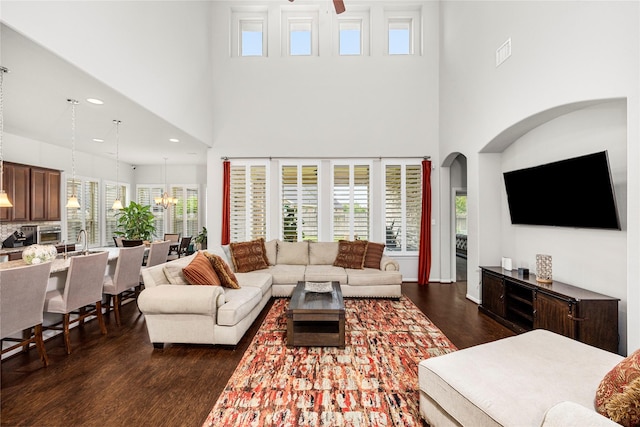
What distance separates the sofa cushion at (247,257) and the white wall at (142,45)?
7.20 feet

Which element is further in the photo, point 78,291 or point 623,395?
point 78,291

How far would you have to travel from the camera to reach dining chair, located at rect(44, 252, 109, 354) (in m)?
2.87

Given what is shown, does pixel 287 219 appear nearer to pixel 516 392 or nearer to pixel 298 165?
pixel 298 165

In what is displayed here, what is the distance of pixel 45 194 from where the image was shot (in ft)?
18.5

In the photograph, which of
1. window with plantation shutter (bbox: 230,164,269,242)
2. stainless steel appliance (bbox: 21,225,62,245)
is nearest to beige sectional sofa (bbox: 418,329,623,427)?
window with plantation shutter (bbox: 230,164,269,242)

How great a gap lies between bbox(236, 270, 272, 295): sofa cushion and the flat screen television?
3562 mm

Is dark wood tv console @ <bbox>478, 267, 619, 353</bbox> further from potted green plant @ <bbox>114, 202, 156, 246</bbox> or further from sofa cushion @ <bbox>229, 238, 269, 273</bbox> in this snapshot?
potted green plant @ <bbox>114, 202, 156, 246</bbox>

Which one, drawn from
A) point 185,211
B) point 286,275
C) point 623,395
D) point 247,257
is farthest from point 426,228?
point 185,211

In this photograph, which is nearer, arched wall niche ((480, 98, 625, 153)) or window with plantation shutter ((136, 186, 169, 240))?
arched wall niche ((480, 98, 625, 153))

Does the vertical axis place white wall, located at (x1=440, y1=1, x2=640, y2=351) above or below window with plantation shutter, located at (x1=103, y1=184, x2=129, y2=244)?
above

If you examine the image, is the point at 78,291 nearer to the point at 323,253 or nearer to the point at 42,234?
the point at 323,253

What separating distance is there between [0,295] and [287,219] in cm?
419

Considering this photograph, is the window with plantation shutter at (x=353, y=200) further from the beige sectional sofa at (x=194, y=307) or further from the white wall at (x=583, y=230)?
the white wall at (x=583, y=230)

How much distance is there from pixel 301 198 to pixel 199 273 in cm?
314
